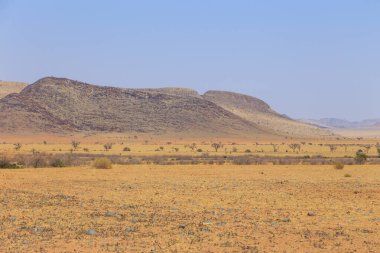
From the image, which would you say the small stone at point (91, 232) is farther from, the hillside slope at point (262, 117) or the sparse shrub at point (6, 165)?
the hillside slope at point (262, 117)

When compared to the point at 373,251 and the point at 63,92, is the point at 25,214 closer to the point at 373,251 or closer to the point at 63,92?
the point at 373,251

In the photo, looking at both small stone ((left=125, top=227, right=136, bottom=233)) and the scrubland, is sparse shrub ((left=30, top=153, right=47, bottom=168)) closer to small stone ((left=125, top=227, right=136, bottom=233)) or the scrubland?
the scrubland

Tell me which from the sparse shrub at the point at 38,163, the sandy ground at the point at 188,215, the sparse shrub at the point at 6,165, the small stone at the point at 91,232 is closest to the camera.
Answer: the sandy ground at the point at 188,215

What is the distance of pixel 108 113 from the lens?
136m

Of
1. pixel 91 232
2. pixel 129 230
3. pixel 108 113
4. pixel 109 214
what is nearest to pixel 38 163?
pixel 109 214

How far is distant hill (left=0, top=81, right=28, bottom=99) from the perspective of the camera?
163587 millimetres

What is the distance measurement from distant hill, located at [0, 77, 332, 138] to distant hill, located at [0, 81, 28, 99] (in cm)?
1662

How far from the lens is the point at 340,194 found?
81.7 feet

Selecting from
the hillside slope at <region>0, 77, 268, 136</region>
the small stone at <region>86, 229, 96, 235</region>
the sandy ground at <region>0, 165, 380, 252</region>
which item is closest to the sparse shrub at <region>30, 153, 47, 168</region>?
the sandy ground at <region>0, 165, 380, 252</region>

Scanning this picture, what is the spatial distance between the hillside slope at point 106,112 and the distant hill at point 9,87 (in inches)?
A: 634

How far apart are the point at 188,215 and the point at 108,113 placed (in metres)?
120

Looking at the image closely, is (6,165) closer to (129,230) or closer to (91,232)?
(129,230)

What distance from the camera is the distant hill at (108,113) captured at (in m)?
127

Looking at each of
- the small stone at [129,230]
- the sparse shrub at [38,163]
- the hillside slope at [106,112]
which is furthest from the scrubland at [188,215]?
the hillside slope at [106,112]
